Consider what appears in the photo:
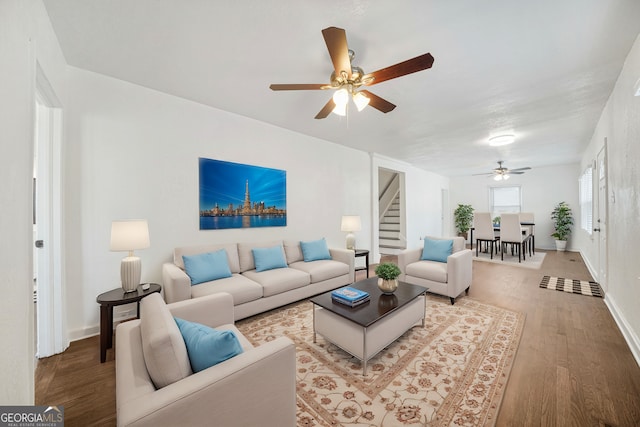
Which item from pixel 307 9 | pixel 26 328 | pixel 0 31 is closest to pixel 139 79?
pixel 0 31

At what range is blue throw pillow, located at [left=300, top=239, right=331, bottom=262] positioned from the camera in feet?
12.5

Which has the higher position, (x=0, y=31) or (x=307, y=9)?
(x=307, y=9)

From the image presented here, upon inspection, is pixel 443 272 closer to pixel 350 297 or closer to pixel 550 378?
pixel 550 378

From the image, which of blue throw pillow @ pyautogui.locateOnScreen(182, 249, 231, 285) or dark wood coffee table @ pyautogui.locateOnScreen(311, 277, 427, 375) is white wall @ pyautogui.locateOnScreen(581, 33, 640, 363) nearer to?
dark wood coffee table @ pyautogui.locateOnScreen(311, 277, 427, 375)

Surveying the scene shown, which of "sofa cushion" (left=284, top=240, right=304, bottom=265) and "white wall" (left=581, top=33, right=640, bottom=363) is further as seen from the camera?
"sofa cushion" (left=284, top=240, right=304, bottom=265)

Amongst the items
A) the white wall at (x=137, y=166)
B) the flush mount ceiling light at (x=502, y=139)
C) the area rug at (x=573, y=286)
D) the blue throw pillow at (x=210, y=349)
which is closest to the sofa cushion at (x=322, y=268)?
the white wall at (x=137, y=166)

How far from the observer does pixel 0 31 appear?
43.4 inches

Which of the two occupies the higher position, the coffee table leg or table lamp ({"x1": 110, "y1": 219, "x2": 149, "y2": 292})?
table lamp ({"x1": 110, "y1": 219, "x2": 149, "y2": 292})

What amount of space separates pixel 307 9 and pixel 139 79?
2.04 metres

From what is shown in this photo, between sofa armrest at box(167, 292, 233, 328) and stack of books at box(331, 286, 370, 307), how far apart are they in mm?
919

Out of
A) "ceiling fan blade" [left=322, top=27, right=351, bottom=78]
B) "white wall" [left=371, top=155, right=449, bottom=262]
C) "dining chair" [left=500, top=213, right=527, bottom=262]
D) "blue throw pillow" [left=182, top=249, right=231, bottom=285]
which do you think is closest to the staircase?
"white wall" [left=371, top=155, right=449, bottom=262]

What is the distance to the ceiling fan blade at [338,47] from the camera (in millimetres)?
1505

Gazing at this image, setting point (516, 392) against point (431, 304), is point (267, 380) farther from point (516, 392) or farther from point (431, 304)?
point (431, 304)

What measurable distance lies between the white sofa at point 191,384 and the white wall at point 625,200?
115 inches
